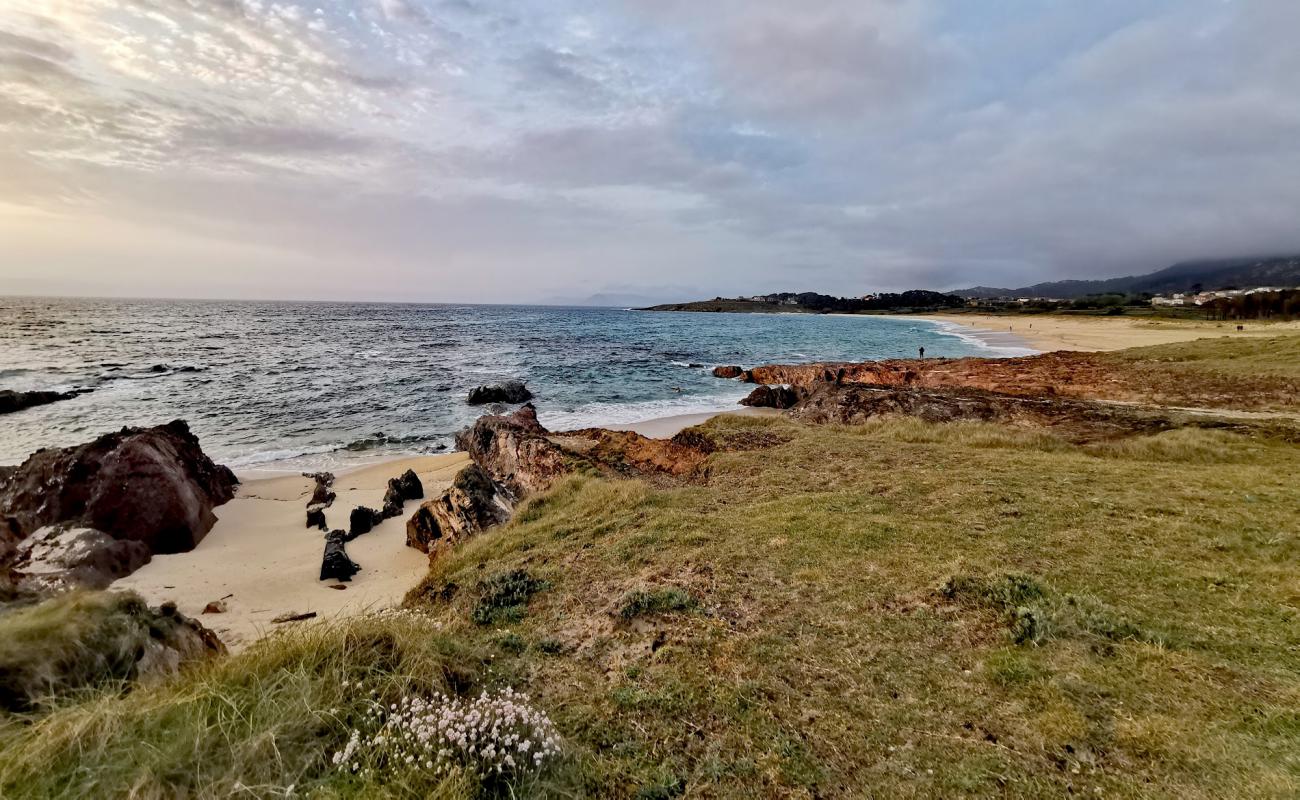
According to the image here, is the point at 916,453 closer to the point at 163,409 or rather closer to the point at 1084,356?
the point at 1084,356

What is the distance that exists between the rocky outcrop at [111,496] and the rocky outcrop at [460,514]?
5313 mm

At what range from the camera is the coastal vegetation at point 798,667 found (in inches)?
143

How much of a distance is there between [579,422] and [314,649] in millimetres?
23852

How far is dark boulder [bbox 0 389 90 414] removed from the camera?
27094 mm

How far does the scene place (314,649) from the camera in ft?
15.2

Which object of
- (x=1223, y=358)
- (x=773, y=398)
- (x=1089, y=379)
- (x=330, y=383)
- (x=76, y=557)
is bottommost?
(x=76, y=557)

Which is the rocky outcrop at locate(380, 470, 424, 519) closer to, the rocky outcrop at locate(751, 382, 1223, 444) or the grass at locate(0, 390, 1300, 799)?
the grass at locate(0, 390, 1300, 799)

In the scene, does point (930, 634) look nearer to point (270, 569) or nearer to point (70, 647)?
point (70, 647)

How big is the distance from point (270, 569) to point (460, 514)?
407cm

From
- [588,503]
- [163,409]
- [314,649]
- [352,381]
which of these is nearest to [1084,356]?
[588,503]

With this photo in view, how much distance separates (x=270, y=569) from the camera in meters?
11.3

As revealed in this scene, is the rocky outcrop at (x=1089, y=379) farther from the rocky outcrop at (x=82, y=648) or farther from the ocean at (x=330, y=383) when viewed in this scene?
the rocky outcrop at (x=82, y=648)

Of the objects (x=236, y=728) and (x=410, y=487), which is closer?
(x=236, y=728)

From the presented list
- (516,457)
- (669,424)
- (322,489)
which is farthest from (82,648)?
(669,424)
